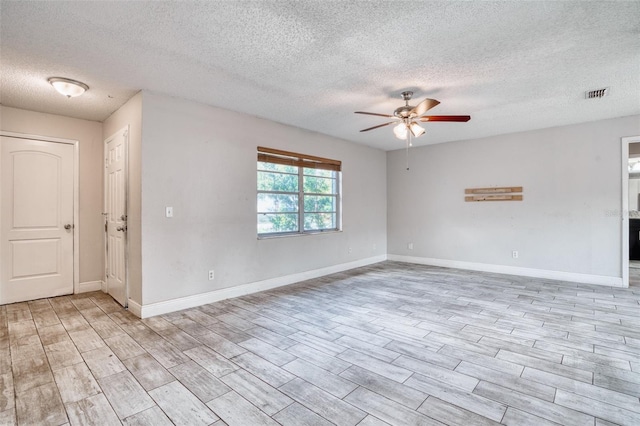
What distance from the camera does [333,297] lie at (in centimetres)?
420

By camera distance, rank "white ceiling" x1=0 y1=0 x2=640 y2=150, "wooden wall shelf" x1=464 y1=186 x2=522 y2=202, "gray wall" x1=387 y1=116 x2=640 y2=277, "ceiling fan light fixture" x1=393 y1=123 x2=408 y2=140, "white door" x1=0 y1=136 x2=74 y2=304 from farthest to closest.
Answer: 1. "wooden wall shelf" x1=464 y1=186 x2=522 y2=202
2. "gray wall" x1=387 y1=116 x2=640 y2=277
3. "white door" x1=0 y1=136 x2=74 y2=304
4. "ceiling fan light fixture" x1=393 y1=123 x2=408 y2=140
5. "white ceiling" x1=0 y1=0 x2=640 y2=150

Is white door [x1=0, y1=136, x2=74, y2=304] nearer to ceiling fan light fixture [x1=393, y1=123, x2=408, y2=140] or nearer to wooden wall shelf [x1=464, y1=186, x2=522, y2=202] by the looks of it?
ceiling fan light fixture [x1=393, y1=123, x2=408, y2=140]

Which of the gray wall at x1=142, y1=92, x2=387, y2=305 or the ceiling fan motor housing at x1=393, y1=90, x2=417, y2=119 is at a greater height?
the ceiling fan motor housing at x1=393, y1=90, x2=417, y2=119

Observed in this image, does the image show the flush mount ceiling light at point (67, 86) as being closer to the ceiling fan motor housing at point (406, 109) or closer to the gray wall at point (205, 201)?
the gray wall at point (205, 201)

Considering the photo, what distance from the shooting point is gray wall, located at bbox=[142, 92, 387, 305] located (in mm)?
3494

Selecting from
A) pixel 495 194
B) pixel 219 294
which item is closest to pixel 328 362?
pixel 219 294

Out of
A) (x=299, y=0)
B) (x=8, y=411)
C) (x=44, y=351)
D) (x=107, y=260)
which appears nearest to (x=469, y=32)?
(x=299, y=0)

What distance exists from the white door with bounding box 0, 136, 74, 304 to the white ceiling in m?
0.66

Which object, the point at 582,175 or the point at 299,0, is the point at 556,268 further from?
the point at 299,0

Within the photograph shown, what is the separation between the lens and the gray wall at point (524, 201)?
4793mm

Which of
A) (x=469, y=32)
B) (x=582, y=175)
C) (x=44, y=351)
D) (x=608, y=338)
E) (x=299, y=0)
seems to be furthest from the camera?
(x=582, y=175)

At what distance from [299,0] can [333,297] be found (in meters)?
3.39

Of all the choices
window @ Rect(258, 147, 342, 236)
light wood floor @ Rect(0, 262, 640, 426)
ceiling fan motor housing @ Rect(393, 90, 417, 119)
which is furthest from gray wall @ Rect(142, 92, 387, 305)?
ceiling fan motor housing @ Rect(393, 90, 417, 119)

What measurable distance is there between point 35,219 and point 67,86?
80.8 inches
